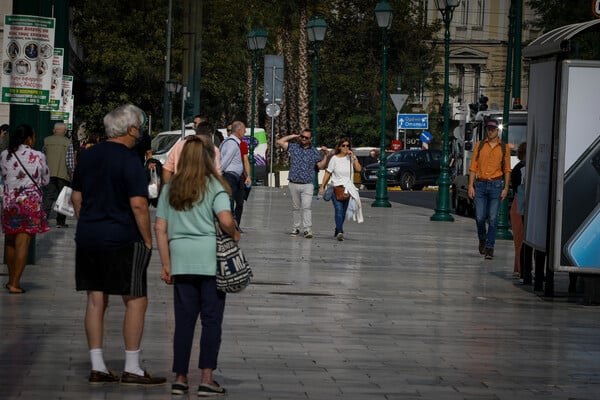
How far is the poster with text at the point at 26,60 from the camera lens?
1717 cm

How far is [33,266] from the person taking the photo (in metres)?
17.7

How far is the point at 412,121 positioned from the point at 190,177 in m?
59.9

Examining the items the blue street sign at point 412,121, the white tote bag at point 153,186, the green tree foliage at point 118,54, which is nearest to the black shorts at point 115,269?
the white tote bag at point 153,186

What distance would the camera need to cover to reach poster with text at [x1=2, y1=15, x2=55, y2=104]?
17172 millimetres

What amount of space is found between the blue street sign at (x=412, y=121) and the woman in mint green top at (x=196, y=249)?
194 feet

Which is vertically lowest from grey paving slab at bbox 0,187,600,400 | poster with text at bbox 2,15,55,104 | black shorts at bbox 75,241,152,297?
grey paving slab at bbox 0,187,600,400

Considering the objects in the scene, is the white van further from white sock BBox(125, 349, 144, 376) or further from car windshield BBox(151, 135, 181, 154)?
white sock BBox(125, 349, 144, 376)

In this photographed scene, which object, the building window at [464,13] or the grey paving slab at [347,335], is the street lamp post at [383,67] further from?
the building window at [464,13]

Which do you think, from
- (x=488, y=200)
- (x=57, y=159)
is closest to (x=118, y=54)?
(x=57, y=159)

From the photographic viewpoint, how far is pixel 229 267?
9.20 metres

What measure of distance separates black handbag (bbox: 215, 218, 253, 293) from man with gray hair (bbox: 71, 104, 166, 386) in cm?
58

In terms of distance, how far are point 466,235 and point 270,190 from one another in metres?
24.2

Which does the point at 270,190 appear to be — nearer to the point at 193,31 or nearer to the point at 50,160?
the point at 193,31

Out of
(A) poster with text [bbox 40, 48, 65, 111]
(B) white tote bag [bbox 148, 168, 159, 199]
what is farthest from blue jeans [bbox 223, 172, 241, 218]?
(B) white tote bag [bbox 148, 168, 159, 199]
